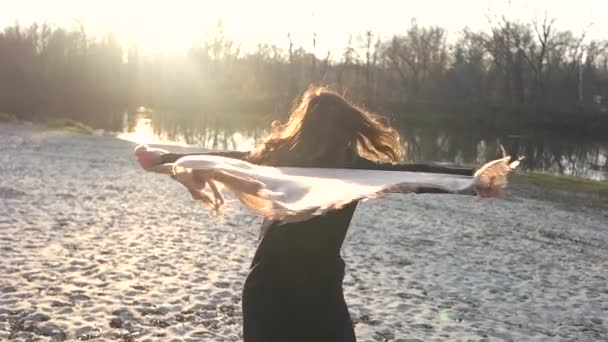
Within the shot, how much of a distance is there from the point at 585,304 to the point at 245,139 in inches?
1718

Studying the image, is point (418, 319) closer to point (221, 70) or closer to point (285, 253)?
point (285, 253)

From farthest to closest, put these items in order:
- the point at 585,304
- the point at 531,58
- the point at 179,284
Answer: the point at 531,58, the point at 585,304, the point at 179,284

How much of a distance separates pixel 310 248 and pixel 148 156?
3.97 feet

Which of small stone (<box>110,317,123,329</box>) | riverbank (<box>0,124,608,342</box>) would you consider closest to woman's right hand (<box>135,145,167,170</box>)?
riverbank (<box>0,124,608,342</box>)

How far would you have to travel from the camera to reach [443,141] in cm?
5569

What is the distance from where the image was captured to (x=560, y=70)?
8325 centimetres

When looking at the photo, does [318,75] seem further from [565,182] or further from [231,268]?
[231,268]

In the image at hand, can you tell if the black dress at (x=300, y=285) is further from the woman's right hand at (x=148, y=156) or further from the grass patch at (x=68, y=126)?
the grass patch at (x=68, y=126)

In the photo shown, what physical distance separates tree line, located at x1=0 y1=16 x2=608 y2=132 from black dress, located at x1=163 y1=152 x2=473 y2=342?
64643 millimetres

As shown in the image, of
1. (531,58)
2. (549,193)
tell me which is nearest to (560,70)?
(531,58)

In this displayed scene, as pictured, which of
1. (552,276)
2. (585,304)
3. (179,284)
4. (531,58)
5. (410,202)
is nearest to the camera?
(179,284)

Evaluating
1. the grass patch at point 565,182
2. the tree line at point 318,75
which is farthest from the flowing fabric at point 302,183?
the tree line at point 318,75

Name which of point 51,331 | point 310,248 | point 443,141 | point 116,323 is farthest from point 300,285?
point 443,141

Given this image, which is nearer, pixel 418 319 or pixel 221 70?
pixel 418 319
